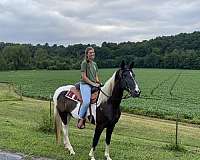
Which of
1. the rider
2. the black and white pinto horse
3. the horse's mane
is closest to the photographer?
the black and white pinto horse

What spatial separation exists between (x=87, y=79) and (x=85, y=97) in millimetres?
419

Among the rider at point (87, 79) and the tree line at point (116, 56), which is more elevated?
the rider at point (87, 79)

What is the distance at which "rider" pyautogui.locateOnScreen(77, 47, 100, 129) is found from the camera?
746cm

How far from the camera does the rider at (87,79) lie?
7461 millimetres

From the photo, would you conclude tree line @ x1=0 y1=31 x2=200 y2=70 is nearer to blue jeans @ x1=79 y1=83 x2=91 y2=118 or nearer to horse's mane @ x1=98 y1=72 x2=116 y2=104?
blue jeans @ x1=79 y1=83 x2=91 y2=118

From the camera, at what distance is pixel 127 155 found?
791 cm

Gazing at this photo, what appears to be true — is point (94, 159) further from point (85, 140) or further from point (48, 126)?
point (48, 126)

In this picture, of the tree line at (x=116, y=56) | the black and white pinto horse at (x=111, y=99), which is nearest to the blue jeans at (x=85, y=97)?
the black and white pinto horse at (x=111, y=99)

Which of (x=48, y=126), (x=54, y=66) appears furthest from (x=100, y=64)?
(x=48, y=126)

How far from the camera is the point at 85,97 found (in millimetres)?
7543

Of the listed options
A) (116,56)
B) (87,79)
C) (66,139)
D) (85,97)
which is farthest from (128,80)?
(116,56)

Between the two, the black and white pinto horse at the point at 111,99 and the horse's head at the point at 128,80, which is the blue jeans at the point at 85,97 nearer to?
the black and white pinto horse at the point at 111,99

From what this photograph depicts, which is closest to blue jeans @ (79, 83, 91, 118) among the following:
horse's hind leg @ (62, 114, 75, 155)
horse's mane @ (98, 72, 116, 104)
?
horse's mane @ (98, 72, 116, 104)

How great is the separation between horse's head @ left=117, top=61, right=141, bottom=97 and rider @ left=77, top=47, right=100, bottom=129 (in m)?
0.91
